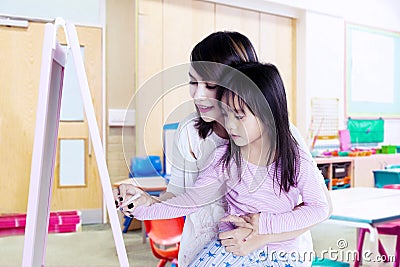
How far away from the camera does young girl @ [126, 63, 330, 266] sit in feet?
3.70

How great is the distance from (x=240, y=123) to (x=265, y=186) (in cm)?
20

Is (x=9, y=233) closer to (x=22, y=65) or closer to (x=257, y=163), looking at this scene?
(x=257, y=163)

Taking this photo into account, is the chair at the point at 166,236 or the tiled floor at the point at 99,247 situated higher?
the chair at the point at 166,236

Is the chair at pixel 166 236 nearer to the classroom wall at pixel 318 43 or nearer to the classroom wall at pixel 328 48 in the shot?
the classroom wall at pixel 318 43

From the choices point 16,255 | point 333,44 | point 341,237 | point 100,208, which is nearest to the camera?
point 16,255

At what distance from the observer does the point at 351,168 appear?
5.33 meters

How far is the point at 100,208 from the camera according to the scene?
4.92 m

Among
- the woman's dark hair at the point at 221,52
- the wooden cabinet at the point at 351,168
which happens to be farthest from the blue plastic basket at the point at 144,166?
the wooden cabinet at the point at 351,168

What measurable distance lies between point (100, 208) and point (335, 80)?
3.00m

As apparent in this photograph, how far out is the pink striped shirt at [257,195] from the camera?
1.17 meters

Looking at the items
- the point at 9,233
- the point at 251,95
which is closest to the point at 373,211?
the point at 251,95

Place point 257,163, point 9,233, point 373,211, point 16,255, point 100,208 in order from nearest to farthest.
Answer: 1. point 257,163
2. point 9,233
3. point 373,211
4. point 16,255
5. point 100,208

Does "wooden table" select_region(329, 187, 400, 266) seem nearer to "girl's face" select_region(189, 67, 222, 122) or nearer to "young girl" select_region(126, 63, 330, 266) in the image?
Result: "young girl" select_region(126, 63, 330, 266)

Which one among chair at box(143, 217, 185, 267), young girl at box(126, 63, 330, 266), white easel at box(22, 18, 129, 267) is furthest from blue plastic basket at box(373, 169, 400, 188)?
white easel at box(22, 18, 129, 267)
